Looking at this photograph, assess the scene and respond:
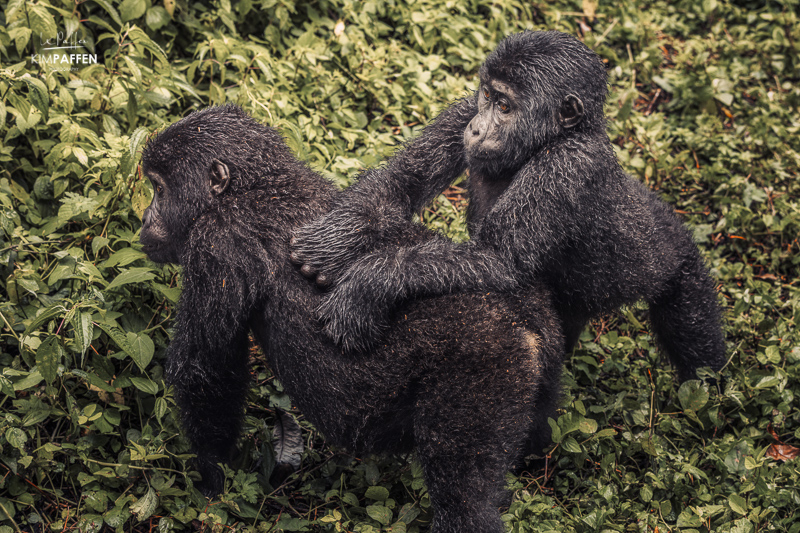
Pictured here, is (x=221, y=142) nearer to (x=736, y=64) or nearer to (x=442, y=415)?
(x=442, y=415)

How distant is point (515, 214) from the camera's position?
4121mm

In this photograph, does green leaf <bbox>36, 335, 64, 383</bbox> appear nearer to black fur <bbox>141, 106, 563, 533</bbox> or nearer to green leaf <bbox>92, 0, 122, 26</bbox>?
black fur <bbox>141, 106, 563, 533</bbox>

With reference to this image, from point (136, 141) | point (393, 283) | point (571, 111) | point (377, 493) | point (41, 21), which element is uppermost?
point (41, 21)

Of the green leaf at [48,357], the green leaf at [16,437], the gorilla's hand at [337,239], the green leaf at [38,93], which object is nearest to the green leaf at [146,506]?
the green leaf at [16,437]

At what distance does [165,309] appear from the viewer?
16.3 feet

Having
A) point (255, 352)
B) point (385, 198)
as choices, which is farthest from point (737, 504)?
point (255, 352)

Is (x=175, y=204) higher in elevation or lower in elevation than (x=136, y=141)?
lower

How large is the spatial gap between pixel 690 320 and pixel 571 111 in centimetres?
177

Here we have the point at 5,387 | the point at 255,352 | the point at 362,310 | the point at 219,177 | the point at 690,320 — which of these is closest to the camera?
the point at 362,310

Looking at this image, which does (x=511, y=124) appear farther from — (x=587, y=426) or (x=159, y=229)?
(x=159, y=229)

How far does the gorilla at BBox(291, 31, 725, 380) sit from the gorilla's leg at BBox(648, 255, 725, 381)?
214 mm

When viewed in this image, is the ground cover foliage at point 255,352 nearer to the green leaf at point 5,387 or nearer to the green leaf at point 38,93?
the green leaf at point 38,93

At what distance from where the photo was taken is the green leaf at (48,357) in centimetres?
404
